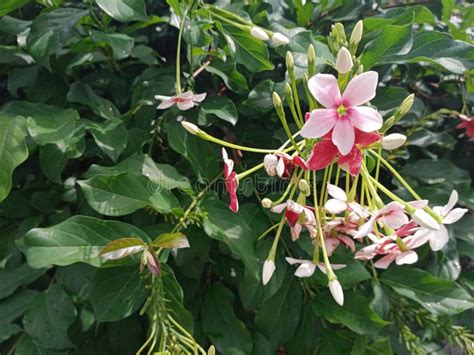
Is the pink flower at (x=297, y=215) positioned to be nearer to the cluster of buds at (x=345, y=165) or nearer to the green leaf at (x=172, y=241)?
the cluster of buds at (x=345, y=165)

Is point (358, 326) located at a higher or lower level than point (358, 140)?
lower

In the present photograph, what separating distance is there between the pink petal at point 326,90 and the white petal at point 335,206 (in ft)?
0.37

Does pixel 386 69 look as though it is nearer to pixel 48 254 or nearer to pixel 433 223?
pixel 433 223

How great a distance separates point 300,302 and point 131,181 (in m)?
0.37

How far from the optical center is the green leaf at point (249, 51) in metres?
0.78

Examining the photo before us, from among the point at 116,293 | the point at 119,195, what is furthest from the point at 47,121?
the point at 116,293

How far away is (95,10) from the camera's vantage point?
3.31ft

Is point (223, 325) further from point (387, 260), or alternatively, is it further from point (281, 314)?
point (387, 260)

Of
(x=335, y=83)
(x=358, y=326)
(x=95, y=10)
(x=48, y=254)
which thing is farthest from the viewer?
(x=95, y=10)

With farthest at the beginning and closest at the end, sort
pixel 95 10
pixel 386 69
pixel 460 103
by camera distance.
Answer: pixel 460 103, pixel 95 10, pixel 386 69

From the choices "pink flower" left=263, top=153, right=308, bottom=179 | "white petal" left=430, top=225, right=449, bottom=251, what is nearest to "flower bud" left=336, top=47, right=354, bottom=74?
"pink flower" left=263, top=153, right=308, bottom=179

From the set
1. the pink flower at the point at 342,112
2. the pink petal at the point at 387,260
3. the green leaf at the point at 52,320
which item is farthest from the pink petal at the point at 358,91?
the green leaf at the point at 52,320

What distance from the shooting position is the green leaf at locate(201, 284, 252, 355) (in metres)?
0.81

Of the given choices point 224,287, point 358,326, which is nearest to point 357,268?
point 358,326
